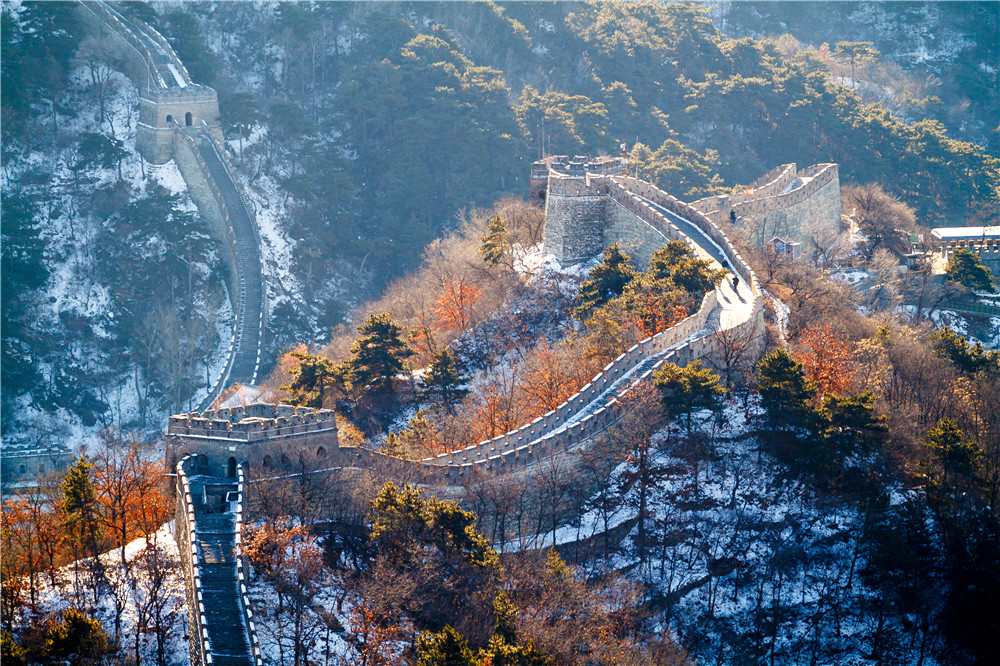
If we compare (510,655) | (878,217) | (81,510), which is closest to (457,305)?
(878,217)

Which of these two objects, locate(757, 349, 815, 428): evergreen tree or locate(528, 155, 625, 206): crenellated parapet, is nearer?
locate(757, 349, 815, 428): evergreen tree

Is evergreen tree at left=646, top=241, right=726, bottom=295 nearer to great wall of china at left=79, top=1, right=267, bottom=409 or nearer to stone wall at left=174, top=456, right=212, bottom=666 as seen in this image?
stone wall at left=174, top=456, right=212, bottom=666

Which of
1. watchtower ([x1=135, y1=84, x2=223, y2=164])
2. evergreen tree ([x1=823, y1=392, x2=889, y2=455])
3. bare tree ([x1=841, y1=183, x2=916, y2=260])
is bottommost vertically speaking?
evergreen tree ([x1=823, y1=392, x2=889, y2=455])

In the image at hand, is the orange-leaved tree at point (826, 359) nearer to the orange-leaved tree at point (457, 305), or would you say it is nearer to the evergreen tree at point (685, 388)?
the evergreen tree at point (685, 388)

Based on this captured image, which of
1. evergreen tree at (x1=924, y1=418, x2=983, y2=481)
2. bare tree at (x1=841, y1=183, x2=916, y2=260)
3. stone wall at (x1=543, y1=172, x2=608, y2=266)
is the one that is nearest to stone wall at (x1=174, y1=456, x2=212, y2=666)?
evergreen tree at (x1=924, y1=418, x2=983, y2=481)

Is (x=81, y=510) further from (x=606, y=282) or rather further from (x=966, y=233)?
(x=966, y=233)

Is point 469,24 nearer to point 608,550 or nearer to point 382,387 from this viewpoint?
point 382,387

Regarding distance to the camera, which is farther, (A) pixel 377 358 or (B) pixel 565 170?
(B) pixel 565 170
